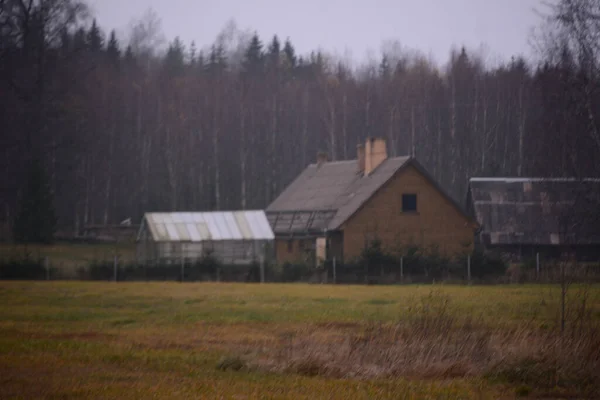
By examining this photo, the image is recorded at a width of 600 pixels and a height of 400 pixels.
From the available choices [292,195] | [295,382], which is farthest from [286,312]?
[292,195]

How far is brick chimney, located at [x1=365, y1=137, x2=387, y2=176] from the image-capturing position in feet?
182

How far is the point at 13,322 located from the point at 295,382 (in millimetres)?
10345

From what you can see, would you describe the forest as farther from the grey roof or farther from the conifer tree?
the grey roof

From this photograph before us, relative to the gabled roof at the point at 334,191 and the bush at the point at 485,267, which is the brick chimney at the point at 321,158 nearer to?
the gabled roof at the point at 334,191

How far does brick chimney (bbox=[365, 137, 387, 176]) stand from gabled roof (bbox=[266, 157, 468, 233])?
464 mm

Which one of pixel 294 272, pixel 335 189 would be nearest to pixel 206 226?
pixel 294 272

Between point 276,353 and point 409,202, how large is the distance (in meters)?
34.5

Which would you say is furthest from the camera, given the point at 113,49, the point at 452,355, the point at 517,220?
the point at 113,49

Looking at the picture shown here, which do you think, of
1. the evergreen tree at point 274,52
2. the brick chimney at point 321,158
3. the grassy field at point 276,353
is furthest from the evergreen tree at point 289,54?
the grassy field at point 276,353

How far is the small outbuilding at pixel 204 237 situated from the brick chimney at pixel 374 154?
7.91m

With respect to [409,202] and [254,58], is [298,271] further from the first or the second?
[254,58]

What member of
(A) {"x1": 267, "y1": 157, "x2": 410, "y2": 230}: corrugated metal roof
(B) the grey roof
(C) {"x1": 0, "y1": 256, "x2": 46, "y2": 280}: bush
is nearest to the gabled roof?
(A) {"x1": 267, "y1": 157, "x2": 410, "y2": 230}: corrugated metal roof

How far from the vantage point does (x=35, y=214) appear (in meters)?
55.9

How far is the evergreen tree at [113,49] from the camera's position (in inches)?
3297
